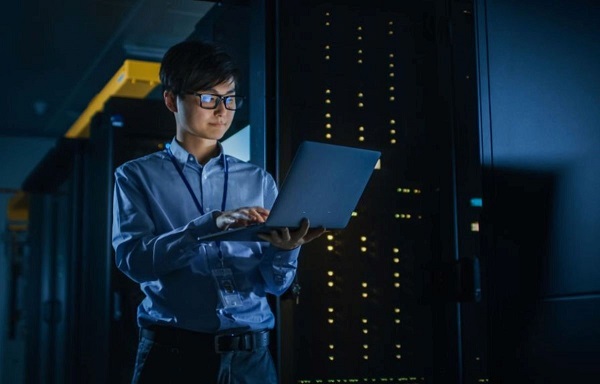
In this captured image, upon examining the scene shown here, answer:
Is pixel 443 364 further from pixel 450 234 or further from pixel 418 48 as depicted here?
pixel 418 48

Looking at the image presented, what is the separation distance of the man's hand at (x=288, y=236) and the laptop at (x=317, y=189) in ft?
0.04

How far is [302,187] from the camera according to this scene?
1392mm

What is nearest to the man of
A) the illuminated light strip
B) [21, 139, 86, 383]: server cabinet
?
[21, 139, 86, 383]: server cabinet

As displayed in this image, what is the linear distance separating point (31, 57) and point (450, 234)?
150 inches

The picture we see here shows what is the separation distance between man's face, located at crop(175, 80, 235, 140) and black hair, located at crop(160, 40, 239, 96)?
15 millimetres

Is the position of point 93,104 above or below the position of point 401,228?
above

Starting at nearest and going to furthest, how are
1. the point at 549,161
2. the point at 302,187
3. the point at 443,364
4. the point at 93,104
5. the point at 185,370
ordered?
the point at 549,161, the point at 302,187, the point at 185,370, the point at 443,364, the point at 93,104

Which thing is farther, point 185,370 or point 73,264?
point 73,264

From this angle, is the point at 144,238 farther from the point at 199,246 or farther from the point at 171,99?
the point at 171,99

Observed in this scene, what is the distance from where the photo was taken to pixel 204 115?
5.39 feet

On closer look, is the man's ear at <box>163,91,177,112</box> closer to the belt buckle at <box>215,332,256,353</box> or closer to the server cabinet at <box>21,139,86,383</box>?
the belt buckle at <box>215,332,256,353</box>

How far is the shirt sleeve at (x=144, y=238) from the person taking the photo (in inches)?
57.6

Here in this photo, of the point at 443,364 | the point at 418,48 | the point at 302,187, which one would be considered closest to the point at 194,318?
the point at 302,187

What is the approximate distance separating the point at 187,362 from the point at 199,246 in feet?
0.83
